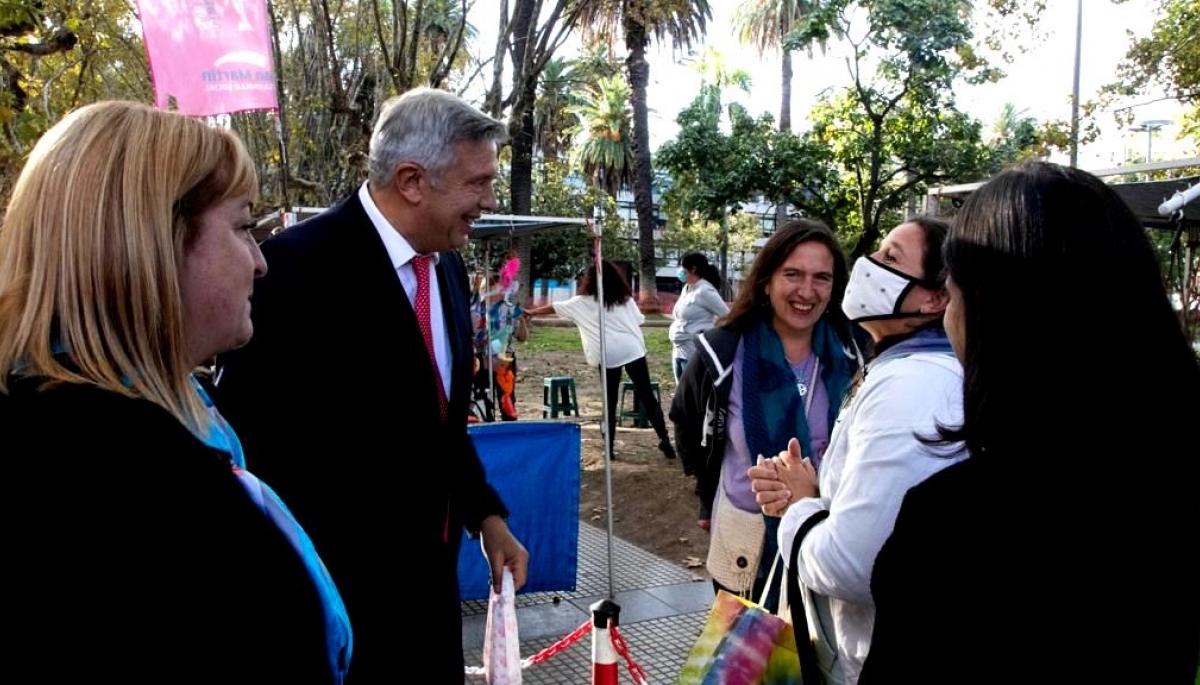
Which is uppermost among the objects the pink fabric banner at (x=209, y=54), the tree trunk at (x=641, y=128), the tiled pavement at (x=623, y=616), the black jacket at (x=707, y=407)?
the tree trunk at (x=641, y=128)

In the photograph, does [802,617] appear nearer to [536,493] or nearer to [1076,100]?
[536,493]

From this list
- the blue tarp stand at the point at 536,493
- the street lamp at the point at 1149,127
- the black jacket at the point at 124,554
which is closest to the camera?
the black jacket at the point at 124,554

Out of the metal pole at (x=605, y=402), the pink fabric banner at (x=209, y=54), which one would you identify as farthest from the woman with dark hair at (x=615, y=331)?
the pink fabric banner at (x=209, y=54)

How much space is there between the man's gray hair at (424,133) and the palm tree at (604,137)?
136 ft

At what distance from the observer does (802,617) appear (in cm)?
203

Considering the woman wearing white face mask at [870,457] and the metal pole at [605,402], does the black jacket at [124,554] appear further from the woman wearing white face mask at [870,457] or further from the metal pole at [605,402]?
the metal pole at [605,402]

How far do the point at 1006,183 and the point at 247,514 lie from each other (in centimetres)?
117

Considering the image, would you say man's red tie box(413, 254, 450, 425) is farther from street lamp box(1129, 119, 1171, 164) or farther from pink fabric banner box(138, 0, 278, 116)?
street lamp box(1129, 119, 1171, 164)

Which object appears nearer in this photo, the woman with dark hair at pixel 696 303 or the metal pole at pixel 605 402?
the metal pole at pixel 605 402

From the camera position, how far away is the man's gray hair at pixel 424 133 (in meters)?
2.47

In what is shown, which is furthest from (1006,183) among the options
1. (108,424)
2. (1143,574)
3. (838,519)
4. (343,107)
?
(343,107)

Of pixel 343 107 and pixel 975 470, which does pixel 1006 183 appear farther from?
pixel 343 107

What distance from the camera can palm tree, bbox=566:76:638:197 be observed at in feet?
142

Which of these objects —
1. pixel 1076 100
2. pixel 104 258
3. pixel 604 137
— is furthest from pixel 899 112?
pixel 604 137
